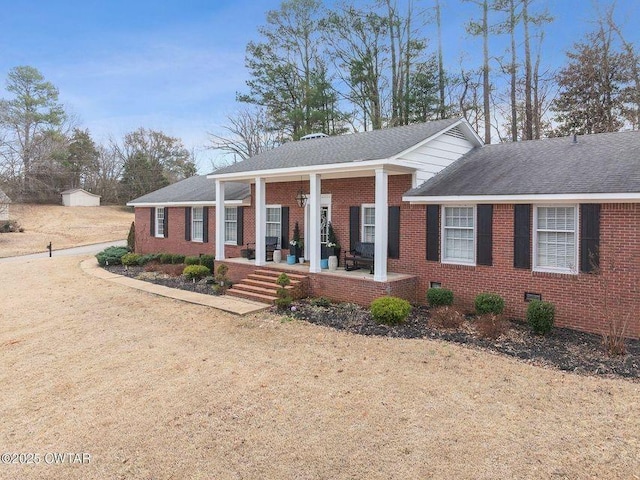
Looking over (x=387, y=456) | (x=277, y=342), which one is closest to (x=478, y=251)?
(x=277, y=342)

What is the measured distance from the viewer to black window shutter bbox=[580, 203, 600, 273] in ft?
27.9

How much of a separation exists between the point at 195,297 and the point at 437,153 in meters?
8.17

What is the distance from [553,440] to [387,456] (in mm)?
1852

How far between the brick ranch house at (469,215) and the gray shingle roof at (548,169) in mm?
41

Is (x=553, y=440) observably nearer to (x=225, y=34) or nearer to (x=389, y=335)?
(x=389, y=335)

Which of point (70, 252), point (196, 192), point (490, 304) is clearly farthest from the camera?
point (70, 252)

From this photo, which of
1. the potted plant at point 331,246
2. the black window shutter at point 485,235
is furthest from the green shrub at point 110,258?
the black window shutter at point 485,235

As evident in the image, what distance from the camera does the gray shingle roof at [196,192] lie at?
16906 mm

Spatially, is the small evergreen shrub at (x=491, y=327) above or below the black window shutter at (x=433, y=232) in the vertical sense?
below

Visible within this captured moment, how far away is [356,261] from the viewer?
1238 centimetres

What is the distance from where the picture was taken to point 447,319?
29.4ft

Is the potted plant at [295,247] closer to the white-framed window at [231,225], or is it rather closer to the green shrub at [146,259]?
the white-framed window at [231,225]

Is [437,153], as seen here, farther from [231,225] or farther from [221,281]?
[231,225]

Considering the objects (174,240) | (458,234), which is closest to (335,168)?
(458,234)
